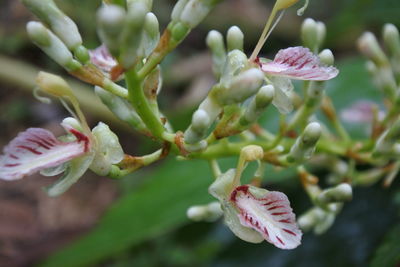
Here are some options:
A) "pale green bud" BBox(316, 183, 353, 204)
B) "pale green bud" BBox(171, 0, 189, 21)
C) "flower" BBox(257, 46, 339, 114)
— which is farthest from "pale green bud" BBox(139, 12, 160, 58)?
"pale green bud" BBox(316, 183, 353, 204)

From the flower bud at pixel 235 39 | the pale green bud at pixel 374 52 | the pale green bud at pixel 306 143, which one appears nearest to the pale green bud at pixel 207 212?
the pale green bud at pixel 306 143

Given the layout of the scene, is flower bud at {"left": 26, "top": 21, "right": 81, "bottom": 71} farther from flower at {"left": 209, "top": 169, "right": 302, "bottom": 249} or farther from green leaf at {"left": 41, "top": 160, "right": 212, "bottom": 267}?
green leaf at {"left": 41, "top": 160, "right": 212, "bottom": 267}

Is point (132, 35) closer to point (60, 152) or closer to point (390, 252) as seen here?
point (60, 152)

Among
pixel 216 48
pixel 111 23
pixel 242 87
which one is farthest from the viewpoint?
pixel 216 48

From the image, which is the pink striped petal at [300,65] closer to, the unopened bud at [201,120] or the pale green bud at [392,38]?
the unopened bud at [201,120]

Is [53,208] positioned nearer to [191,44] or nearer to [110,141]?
[191,44]

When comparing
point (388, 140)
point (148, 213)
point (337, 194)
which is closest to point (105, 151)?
point (337, 194)
